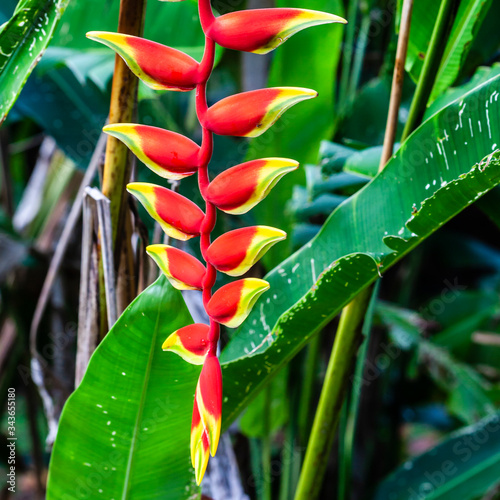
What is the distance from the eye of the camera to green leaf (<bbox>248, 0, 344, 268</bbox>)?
65 centimetres

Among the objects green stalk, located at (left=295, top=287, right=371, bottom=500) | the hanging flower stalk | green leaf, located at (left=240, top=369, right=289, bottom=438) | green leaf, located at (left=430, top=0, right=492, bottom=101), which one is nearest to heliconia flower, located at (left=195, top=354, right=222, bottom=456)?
the hanging flower stalk

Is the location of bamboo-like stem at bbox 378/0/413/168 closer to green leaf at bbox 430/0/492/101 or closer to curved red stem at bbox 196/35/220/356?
green leaf at bbox 430/0/492/101

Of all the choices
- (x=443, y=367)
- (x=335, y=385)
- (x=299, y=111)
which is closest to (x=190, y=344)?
(x=335, y=385)

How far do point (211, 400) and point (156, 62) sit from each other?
5.5 inches

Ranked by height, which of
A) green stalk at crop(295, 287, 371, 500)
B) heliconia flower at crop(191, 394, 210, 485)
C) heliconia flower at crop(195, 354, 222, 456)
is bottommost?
green stalk at crop(295, 287, 371, 500)

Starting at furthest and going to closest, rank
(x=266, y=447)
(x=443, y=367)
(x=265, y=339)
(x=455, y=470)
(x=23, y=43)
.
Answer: (x=443, y=367)
(x=266, y=447)
(x=455, y=470)
(x=265, y=339)
(x=23, y=43)

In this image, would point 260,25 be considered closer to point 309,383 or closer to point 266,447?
point 309,383

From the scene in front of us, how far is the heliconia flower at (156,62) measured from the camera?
187 mm

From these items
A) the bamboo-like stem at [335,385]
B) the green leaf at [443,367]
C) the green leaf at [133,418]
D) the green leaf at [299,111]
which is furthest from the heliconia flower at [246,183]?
the green leaf at [443,367]

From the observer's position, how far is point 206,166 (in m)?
0.19

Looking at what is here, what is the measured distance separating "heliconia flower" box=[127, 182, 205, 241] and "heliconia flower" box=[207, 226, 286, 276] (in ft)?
0.04

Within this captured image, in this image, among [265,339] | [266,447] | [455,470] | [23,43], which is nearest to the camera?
[23,43]

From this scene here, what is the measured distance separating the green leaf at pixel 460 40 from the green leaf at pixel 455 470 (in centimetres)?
41

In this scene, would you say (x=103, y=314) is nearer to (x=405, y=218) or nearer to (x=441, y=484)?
(x=405, y=218)
